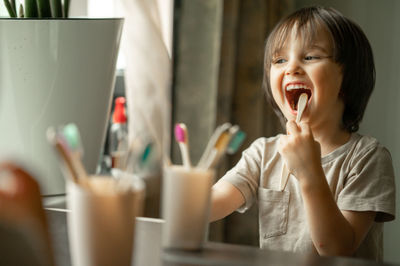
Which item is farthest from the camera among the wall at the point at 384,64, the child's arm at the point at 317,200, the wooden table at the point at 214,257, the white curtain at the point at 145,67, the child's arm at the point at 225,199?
the wall at the point at 384,64

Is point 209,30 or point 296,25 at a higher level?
point 209,30

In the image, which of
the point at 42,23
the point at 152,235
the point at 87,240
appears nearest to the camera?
the point at 87,240

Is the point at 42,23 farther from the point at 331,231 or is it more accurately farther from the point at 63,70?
the point at 331,231

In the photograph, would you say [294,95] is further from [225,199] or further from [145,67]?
[145,67]

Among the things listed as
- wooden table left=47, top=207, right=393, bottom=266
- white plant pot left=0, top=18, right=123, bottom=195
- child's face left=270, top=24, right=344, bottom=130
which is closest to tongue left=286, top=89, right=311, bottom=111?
child's face left=270, top=24, right=344, bottom=130

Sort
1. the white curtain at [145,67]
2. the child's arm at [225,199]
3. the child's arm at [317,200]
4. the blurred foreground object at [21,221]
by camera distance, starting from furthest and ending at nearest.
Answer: the white curtain at [145,67] < the child's arm at [225,199] < the child's arm at [317,200] < the blurred foreground object at [21,221]

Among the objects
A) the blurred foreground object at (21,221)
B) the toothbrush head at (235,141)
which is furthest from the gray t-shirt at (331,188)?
the blurred foreground object at (21,221)

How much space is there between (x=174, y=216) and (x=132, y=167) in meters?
0.08

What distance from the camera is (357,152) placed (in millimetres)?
1113

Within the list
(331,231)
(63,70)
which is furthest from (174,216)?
(63,70)

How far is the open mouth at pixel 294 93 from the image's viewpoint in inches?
44.4

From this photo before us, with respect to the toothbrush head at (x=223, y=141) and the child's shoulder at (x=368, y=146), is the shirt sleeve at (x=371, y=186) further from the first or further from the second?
the toothbrush head at (x=223, y=141)

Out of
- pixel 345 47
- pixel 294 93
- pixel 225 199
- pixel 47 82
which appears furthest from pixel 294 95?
pixel 47 82

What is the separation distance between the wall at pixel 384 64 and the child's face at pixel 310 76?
24.9 inches
